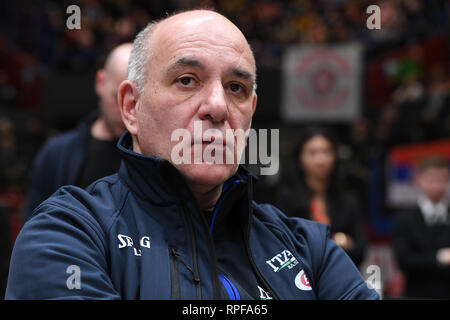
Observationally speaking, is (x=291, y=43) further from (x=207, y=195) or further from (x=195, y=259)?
(x=195, y=259)

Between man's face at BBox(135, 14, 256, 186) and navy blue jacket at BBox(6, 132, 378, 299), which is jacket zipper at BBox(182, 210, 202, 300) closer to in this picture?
navy blue jacket at BBox(6, 132, 378, 299)

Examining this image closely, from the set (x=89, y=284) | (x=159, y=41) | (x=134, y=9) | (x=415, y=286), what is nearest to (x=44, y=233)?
(x=89, y=284)

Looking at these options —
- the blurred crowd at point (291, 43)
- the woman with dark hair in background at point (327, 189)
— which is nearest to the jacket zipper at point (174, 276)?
the woman with dark hair in background at point (327, 189)

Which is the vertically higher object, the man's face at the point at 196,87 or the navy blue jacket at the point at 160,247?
the man's face at the point at 196,87

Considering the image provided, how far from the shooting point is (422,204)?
403 centimetres

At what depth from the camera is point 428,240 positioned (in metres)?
3.86

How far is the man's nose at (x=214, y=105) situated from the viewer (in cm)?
135

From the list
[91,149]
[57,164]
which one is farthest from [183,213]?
[57,164]

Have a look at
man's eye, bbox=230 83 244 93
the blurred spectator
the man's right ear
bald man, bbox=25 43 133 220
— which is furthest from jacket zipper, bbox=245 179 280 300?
the blurred spectator

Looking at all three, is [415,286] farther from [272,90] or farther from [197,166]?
[272,90]

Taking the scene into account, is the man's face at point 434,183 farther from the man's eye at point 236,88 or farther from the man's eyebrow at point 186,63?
the man's eyebrow at point 186,63

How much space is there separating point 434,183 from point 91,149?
Answer: 8.29ft

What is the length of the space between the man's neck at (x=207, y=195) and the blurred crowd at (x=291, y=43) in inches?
226
